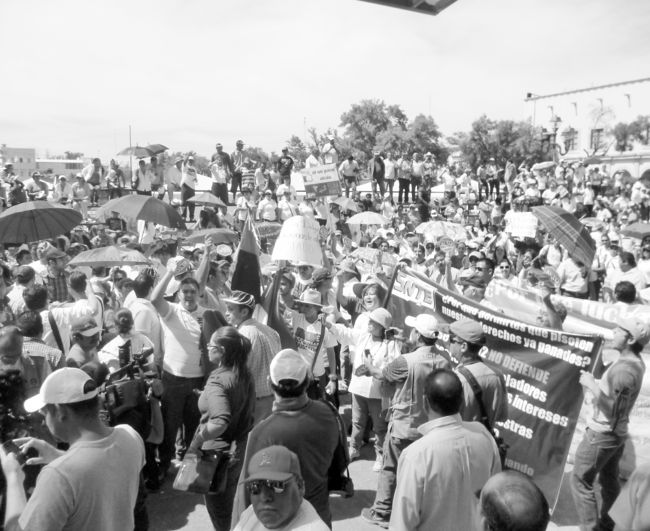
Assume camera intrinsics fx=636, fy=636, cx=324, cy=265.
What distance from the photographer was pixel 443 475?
9.80 feet

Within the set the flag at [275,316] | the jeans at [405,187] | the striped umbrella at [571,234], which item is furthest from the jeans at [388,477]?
the jeans at [405,187]

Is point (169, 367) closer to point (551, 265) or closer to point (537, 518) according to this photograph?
point (537, 518)

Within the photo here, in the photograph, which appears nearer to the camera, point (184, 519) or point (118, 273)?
point (184, 519)

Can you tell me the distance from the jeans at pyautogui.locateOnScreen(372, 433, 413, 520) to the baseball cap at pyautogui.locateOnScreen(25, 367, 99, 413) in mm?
2555

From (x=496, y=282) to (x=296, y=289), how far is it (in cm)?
246

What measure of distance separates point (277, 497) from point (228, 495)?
5.80 ft

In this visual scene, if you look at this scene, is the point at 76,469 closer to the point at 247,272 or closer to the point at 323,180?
the point at 247,272

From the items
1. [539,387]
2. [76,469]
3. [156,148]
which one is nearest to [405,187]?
[156,148]

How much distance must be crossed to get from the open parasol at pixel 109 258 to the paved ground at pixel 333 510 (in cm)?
260

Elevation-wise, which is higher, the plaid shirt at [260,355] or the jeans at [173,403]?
the plaid shirt at [260,355]

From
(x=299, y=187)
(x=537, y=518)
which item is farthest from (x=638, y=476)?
(x=299, y=187)

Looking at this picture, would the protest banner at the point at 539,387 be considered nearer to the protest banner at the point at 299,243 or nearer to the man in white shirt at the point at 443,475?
the man in white shirt at the point at 443,475

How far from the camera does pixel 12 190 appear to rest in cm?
1533

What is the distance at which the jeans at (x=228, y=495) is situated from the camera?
395cm
